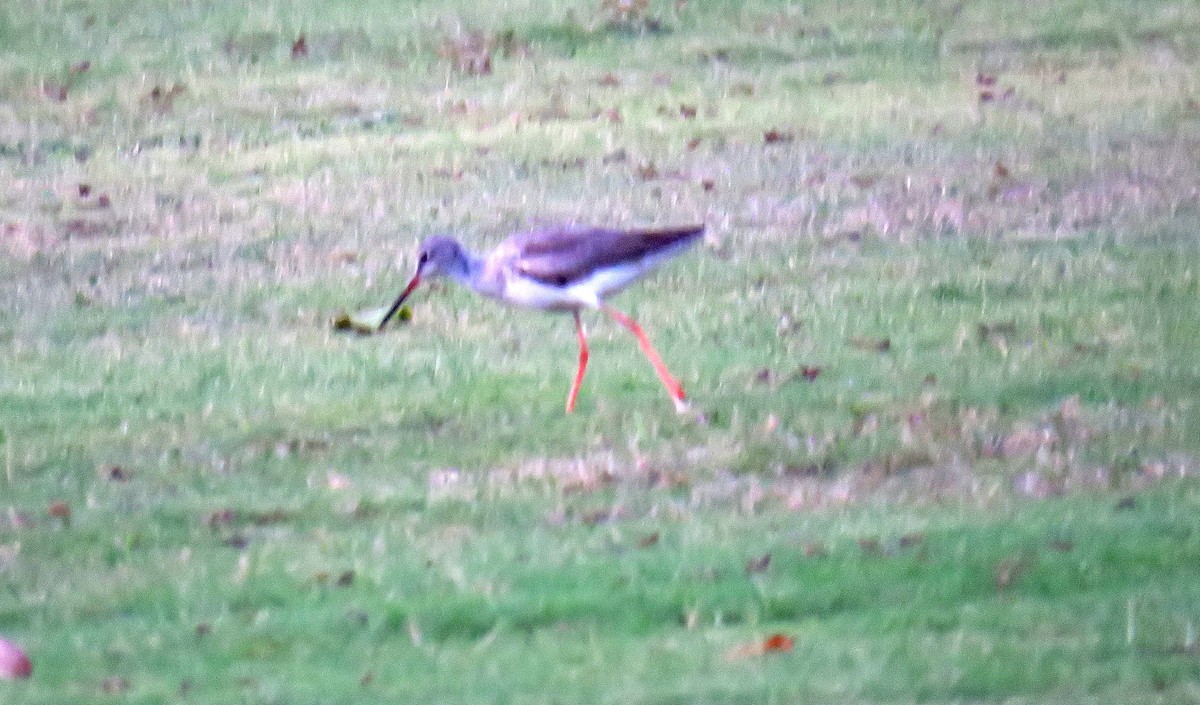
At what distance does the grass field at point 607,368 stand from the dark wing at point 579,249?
0.47 meters

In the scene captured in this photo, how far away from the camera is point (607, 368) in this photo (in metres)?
10.1

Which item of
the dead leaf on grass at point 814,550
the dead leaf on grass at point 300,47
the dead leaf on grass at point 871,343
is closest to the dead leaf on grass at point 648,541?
the dead leaf on grass at point 814,550

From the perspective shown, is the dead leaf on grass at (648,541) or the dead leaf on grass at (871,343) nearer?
the dead leaf on grass at (648,541)

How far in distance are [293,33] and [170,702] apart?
497 inches

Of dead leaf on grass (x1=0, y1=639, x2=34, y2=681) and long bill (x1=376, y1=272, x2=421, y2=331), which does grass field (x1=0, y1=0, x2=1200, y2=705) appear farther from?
long bill (x1=376, y1=272, x2=421, y2=331)

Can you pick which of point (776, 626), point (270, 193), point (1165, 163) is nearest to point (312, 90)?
point (270, 193)

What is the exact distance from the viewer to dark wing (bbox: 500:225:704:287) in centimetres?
978

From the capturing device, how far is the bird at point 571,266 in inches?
385

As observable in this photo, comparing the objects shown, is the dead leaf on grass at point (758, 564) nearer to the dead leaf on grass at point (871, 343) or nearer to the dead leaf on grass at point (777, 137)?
the dead leaf on grass at point (871, 343)

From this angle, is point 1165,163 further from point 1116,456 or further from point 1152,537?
point 1152,537

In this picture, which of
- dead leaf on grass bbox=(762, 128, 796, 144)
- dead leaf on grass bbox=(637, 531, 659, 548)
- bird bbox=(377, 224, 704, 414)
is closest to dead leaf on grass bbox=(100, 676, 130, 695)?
dead leaf on grass bbox=(637, 531, 659, 548)

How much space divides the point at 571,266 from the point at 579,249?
0.11 meters

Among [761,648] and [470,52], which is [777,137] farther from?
[761,648]

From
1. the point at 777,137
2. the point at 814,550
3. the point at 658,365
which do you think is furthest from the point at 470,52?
the point at 814,550
